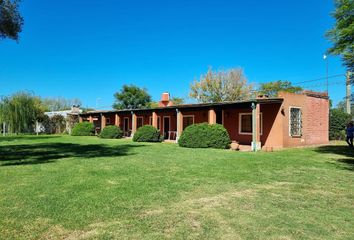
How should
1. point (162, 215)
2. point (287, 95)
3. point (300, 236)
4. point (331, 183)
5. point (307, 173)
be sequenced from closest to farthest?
point (300, 236)
point (162, 215)
point (331, 183)
point (307, 173)
point (287, 95)

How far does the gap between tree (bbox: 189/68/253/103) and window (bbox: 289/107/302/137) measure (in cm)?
2317

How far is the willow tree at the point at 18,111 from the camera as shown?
33188 mm

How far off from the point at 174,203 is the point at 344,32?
31.7ft

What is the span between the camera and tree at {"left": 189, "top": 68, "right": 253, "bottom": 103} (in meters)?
42.6

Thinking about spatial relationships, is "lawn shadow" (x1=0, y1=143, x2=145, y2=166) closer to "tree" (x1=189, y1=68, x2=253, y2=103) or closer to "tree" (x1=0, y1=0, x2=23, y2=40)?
"tree" (x1=0, y1=0, x2=23, y2=40)

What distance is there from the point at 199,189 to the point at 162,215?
196cm

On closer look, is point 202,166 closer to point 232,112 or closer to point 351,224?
point 351,224

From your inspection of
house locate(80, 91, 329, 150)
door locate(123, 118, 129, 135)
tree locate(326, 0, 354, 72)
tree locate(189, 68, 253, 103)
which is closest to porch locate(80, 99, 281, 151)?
house locate(80, 91, 329, 150)

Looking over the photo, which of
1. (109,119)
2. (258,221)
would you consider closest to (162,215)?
(258,221)

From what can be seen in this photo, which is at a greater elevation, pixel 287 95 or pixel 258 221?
pixel 287 95

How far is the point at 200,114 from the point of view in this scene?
78.7 ft

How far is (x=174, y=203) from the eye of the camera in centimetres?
546

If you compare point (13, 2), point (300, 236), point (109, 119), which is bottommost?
point (300, 236)

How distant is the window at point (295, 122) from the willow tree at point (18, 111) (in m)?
27.9
